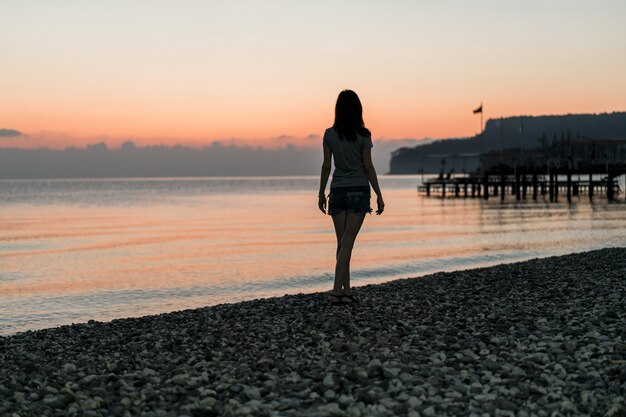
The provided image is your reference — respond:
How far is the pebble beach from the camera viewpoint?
5594mm

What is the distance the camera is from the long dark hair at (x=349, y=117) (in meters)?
9.00

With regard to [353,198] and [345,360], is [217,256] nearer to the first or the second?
[353,198]

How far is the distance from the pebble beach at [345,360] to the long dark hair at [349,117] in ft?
8.00

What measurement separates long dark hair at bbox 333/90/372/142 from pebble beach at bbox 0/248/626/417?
2.44 metres

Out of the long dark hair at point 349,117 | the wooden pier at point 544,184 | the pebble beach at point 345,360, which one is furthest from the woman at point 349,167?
the wooden pier at point 544,184

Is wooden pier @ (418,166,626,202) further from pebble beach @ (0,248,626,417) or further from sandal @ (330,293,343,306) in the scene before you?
pebble beach @ (0,248,626,417)

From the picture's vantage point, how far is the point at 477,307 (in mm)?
9664

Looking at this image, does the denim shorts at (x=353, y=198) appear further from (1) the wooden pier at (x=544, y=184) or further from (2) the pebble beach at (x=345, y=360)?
(1) the wooden pier at (x=544, y=184)

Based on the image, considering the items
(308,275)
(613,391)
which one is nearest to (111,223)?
(308,275)

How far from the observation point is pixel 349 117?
29.8ft

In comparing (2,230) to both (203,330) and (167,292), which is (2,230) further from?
(203,330)

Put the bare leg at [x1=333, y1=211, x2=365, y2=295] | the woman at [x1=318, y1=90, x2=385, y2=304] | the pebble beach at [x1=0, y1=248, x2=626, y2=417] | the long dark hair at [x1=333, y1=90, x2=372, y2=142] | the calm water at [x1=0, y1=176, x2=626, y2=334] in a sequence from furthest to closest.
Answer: the calm water at [x1=0, y1=176, x2=626, y2=334] → the bare leg at [x1=333, y1=211, x2=365, y2=295] → the woman at [x1=318, y1=90, x2=385, y2=304] → the long dark hair at [x1=333, y1=90, x2=372, y2=142] → the pebble beach at [x1=0, y1=248, x2=626, y2=417]

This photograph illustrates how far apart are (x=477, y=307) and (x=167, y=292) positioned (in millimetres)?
10536

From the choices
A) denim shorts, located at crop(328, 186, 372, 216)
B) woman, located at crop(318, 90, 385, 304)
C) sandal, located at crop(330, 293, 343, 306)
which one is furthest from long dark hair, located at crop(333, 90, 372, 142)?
sandal, located at crop(330, 293, 343, 306)
